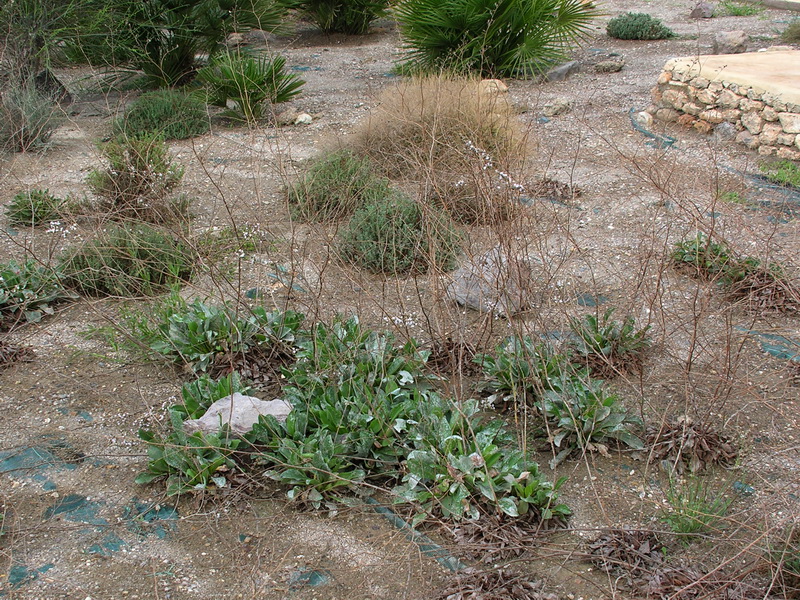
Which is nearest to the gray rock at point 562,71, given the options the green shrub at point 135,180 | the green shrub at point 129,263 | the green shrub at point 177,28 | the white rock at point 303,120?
the white rock at point 303,120

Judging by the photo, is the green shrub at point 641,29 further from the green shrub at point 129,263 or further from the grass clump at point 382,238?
the green shrub at point 129,263

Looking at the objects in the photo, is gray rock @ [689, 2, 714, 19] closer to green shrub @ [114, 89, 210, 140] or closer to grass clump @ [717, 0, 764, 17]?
grass clump @ [717, 0, 764, 17]

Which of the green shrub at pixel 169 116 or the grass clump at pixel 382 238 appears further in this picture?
the green shrub at pixel 169 116

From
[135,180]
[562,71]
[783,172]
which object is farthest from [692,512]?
[562,71]

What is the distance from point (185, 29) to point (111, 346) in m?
5.08

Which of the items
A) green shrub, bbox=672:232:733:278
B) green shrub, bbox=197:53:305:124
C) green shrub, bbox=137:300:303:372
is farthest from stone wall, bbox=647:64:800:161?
green shrub, bbox=137:300:303:372

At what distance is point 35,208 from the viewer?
5.19 metres

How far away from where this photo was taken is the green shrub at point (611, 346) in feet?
11.4

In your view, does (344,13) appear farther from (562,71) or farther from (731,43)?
(731,43)

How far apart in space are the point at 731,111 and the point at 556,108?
1564 mm

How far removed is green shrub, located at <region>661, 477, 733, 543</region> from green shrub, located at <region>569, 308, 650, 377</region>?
80 cm

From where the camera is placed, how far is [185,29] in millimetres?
7898

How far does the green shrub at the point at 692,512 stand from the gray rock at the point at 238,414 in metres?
1.47

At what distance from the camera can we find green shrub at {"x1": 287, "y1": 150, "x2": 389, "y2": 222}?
16.8 feet
